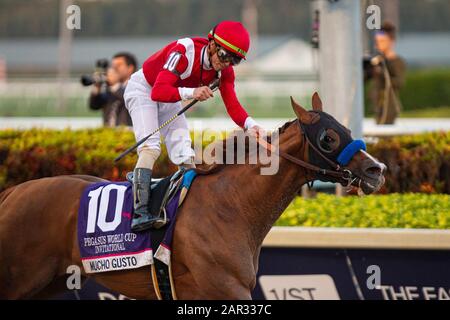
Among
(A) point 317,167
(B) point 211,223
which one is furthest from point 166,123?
(A) point 317,167

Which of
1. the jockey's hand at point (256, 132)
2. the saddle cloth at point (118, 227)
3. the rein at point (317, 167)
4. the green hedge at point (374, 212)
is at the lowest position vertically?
the green hedge at point (374, 212)

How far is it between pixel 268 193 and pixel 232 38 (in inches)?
35.2

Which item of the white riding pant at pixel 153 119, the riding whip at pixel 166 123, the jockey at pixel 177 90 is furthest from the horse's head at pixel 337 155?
the white riding pant at pixel 153 119

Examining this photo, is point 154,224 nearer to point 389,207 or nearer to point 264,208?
point 264,208

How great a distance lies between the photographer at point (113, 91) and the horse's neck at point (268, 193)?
4.85 meters

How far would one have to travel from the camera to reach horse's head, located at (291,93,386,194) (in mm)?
5004

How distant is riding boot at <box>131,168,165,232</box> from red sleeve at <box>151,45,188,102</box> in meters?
0.47

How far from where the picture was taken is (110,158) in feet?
25.7

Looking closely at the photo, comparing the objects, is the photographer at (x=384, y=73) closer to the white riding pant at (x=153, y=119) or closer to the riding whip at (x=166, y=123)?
the white riding pant at (x=153, y=119)

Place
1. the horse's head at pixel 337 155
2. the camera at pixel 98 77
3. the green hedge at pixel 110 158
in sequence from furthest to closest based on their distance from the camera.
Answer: the camera at pixel 98 77
the green hedge at pixel 110 158
the horse's head at pixel 337 155

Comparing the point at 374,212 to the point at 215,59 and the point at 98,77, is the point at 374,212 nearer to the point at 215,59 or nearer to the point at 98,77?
the point at 215,59

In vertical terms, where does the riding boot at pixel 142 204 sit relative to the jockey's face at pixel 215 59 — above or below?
below

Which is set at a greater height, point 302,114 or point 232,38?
point 232,38

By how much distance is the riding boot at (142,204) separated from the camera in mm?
5203
